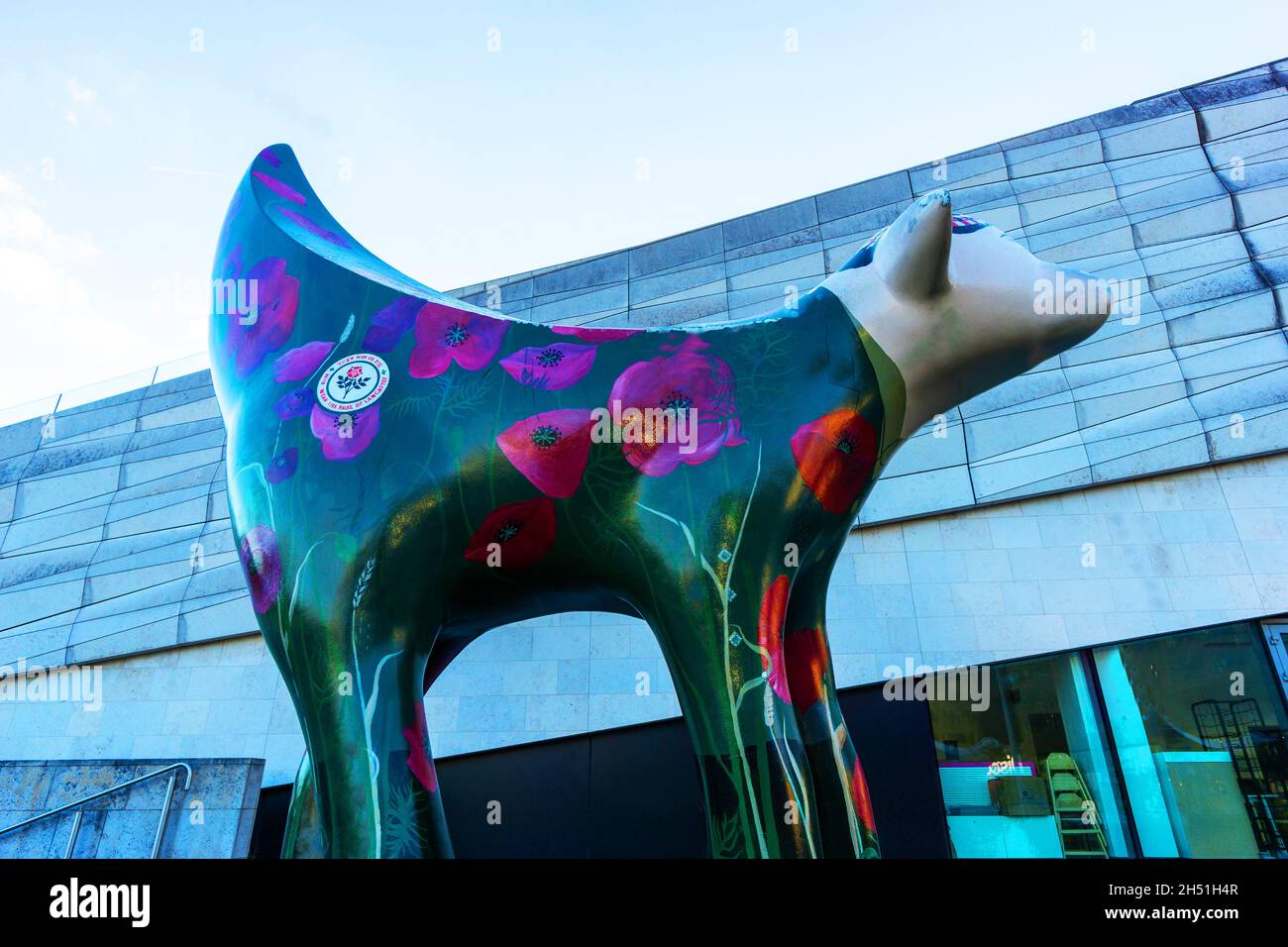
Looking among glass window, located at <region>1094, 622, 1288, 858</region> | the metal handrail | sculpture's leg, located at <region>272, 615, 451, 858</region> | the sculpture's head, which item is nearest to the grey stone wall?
the metal handrail

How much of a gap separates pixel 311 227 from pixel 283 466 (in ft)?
6.16

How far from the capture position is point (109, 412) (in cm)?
1611

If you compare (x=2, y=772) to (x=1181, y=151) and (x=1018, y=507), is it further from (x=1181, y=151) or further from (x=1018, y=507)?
(x=1181, y=151)

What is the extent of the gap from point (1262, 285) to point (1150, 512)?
3141 mm

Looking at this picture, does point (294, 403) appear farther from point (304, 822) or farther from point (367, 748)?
point (304, 822)

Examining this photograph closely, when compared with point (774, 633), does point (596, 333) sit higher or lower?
higher

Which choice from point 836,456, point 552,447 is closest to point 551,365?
point 552,447

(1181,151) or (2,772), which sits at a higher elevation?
(1181,151)

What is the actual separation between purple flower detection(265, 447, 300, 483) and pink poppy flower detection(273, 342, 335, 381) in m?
0.46

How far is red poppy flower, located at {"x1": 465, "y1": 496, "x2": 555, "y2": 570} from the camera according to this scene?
439 cm

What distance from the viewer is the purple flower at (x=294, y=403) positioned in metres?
4.60

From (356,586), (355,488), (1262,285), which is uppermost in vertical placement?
(1262,285)

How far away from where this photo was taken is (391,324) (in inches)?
193
